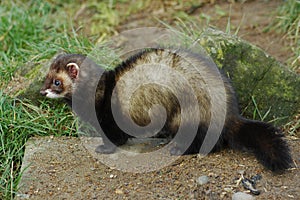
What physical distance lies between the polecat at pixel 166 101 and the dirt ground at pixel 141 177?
0.43 ft

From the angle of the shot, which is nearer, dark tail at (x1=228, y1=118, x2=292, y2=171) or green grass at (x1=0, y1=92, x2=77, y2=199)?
dark tail at (x1=228, y1=118, x2=292, y2=171)

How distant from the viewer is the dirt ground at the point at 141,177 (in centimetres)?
419

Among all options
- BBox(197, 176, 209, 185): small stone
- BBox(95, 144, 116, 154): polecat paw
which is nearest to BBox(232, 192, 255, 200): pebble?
BBox(197, 176, 209, 185): small stone

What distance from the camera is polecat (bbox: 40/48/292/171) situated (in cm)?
455

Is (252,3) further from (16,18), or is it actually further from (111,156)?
(111,156)

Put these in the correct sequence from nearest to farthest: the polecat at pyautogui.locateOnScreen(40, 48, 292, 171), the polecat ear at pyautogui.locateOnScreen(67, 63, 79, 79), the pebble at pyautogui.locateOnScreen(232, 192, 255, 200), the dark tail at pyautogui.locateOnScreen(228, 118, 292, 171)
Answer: the pebble at pyautogui.locateOnScreen(232, 192, 255, 200)
the dark tail at pyautogui.locateOnScreen(228, 118, 292, 171)
the polecat at pyautogui.locateOnScreen(40, 48, 292, 171)
the polecat ear at pyautogui.locateOnScreen(67, 63, 79, 79)

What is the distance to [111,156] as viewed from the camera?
15.9 feet

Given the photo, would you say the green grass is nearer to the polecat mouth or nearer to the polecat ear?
the polecat mouth

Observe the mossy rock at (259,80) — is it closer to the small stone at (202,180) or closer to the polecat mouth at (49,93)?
the small stone at (202,180)

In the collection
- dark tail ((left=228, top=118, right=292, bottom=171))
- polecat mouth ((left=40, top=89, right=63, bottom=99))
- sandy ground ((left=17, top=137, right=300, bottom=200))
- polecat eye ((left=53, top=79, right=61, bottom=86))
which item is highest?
polecat eye ((left=53, top=79, right=61, bottom=86))

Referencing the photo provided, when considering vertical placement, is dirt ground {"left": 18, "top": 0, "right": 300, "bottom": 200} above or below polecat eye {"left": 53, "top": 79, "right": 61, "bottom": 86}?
below

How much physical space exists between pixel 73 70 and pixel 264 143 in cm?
170

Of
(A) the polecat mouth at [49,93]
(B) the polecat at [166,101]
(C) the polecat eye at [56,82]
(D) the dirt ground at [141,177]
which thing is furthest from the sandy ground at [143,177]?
(C) the polecat eye at [56,82]

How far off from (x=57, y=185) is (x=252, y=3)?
183 inches
